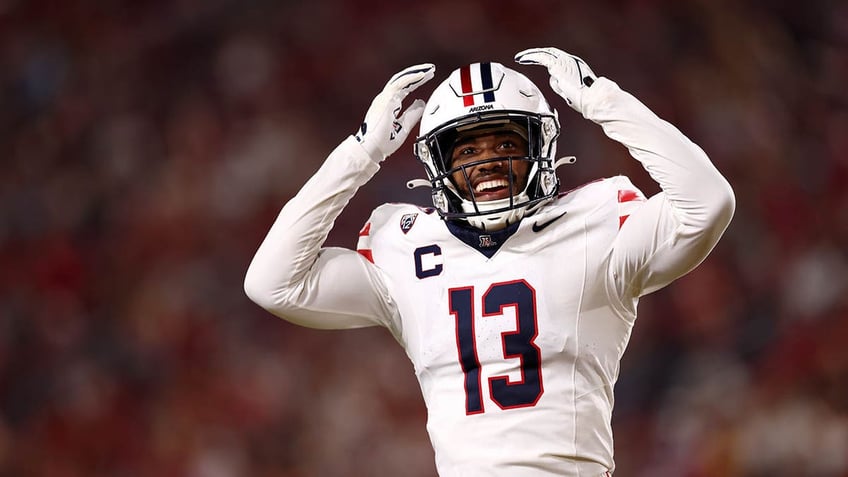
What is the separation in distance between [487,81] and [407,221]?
247 millimetres

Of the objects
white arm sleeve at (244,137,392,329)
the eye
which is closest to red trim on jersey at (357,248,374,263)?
white arm sleeve at (244,137,392,329)

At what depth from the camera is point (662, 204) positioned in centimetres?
152

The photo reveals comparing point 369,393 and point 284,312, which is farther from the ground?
point 284,312

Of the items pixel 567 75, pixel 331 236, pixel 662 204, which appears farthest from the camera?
pixel 331 236

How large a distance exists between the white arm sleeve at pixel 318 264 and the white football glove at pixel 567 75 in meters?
0.30

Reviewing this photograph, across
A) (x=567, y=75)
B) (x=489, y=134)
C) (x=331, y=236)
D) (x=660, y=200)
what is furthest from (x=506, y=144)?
(x=331, y=236)

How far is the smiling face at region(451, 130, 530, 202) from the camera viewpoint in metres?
1.62

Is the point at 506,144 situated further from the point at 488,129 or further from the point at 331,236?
the point at 331,236

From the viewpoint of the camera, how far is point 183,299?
132 inches

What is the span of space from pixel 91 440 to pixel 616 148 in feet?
5.81

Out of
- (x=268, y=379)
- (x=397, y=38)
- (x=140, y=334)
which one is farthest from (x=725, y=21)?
(x=140, y=334)

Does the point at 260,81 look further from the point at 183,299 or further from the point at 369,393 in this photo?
the point at 369,393

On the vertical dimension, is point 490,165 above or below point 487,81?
below

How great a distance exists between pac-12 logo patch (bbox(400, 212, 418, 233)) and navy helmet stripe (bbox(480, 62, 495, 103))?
0.22m
